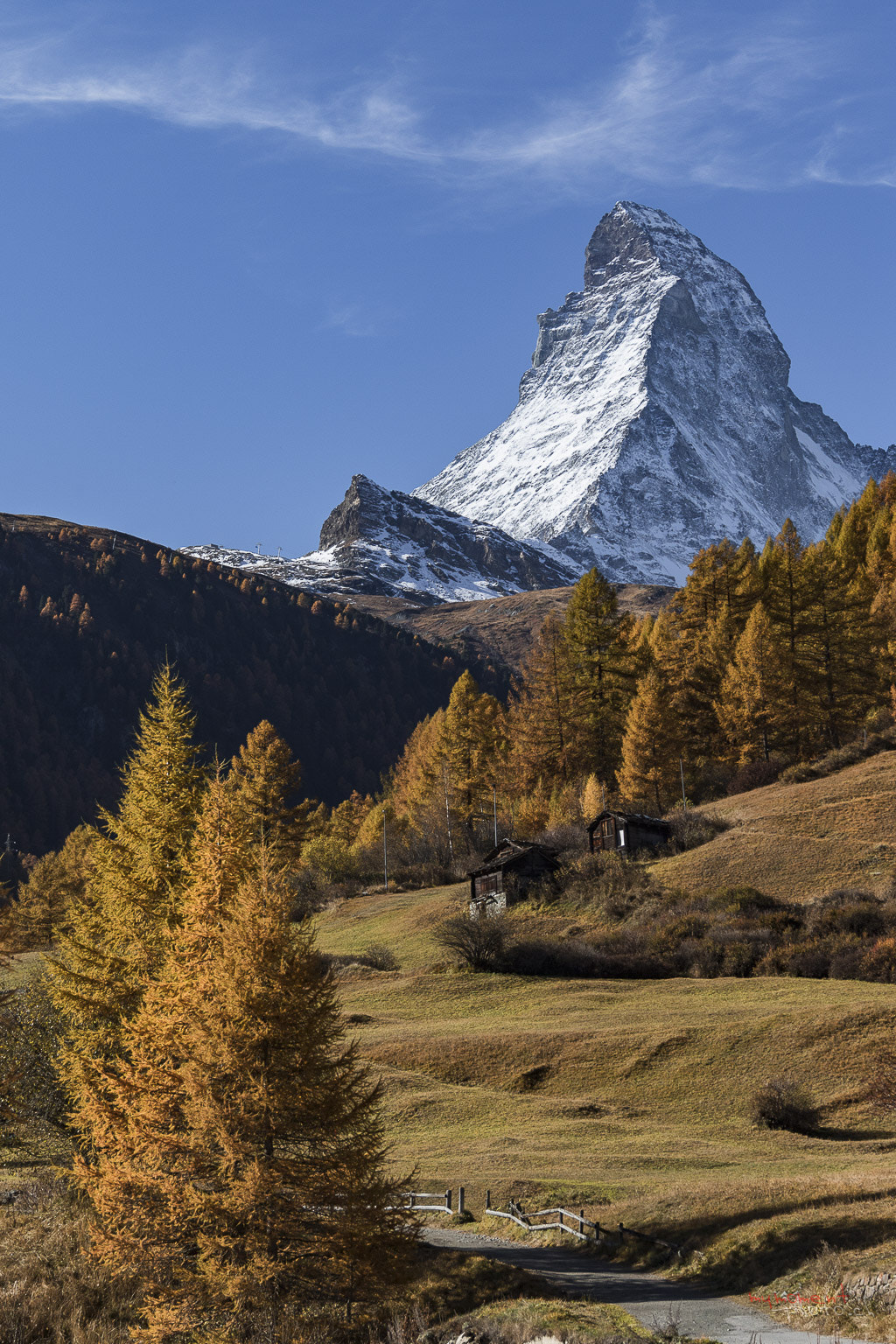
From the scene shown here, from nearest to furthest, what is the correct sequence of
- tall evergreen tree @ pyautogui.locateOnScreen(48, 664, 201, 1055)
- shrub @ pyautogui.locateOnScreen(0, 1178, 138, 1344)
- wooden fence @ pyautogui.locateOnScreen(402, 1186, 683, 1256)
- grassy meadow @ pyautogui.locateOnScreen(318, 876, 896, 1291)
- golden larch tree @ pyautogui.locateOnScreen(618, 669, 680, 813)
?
1. shrub @ pyautogui.locateOnScreen(0, 1178, 138, 1344)
2. grassy meadow @ pyautogui.locateOnScreen(318, 876, 896, 1291)
3. wooden fence @ pyautogui.locateOnScreen(402, 1186, 683, 1256)
4. tall evergreen tree @ pyautogui.locateOnScreen(48, 664, 201, 1055)
5. golden larch tree @ pyautogui.locateOnScreen(618, 669, 680, 813)

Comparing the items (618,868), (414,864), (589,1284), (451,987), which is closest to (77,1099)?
(589,1284)

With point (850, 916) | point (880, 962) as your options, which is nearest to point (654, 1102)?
point (880, 962)

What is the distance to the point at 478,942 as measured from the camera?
53.7m

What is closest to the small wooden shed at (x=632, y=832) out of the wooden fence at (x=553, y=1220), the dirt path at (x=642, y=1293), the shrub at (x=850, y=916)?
the shrub at (x=850, y=916)

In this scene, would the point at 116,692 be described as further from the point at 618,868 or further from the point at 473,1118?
the point at 473,1118

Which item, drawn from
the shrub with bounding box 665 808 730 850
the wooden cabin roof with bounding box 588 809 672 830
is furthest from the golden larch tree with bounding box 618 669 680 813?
the wooden cabin roof with bounding box 588 809 672 830

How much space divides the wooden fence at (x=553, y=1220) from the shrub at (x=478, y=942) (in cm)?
2810

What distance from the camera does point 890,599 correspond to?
74.4 m

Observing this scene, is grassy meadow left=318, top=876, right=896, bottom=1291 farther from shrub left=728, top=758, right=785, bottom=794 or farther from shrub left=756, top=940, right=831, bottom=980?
shrub left=728, top=758, right=785, bottom=794

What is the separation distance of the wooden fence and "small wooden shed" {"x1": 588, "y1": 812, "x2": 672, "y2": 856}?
39.9m

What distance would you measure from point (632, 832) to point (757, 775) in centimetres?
1195

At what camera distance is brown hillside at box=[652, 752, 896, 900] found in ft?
178

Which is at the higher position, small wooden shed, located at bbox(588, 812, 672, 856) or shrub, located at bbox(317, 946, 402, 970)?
small wooden shed, located at bbox(588, 812, 672, 856)

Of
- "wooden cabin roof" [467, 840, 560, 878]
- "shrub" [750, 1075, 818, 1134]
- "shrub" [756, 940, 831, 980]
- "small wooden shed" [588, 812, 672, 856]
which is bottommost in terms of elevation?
"shrub" [750, 1075, 818, 1134]
